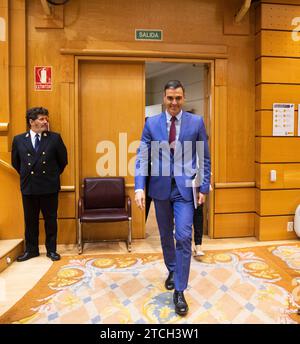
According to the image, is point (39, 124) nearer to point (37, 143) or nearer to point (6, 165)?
point (37, 143)

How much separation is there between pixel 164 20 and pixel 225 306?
10.9 ft

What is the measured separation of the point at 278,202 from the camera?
4.27 meters

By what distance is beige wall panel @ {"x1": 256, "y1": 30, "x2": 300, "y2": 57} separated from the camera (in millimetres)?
4105

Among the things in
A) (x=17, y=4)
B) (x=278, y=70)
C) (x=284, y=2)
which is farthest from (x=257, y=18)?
(x=17, y=4)

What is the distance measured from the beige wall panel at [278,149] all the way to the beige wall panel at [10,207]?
2957 millimetres

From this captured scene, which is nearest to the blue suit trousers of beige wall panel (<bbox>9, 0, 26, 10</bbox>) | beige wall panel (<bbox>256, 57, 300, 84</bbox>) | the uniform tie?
the uniform tie

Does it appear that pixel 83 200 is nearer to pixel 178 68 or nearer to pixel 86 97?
A: pixel 86 97

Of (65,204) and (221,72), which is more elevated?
(221,72)

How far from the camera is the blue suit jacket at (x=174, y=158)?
2561 millimetres

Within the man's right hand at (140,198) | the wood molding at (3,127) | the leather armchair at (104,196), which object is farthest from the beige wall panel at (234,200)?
the wood molding at (3,127)

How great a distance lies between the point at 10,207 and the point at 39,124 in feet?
3.59

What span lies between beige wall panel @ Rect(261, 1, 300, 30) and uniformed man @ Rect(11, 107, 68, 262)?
2837 mm

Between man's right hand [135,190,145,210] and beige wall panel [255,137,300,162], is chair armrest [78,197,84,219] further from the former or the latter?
beige wall panel [255,137,300,162]

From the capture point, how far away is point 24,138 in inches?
141
